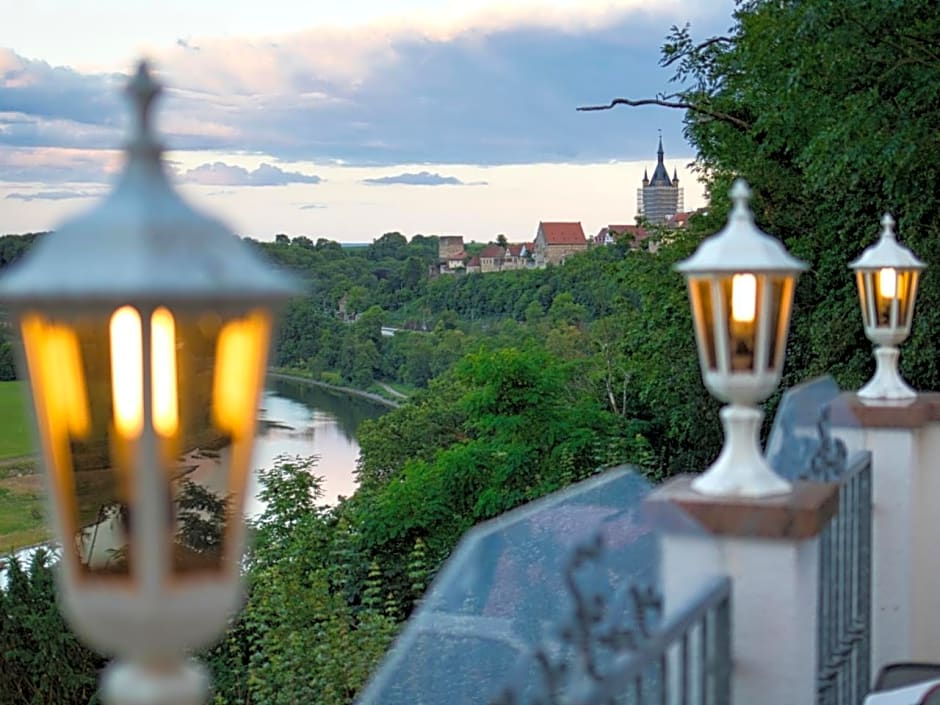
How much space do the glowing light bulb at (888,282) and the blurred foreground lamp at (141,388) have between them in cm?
326

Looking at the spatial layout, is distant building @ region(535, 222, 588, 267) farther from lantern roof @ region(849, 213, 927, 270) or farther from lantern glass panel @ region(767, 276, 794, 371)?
lantern glass panel @ region(767, 276, 794, 371)

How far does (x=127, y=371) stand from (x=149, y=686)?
1.07ft

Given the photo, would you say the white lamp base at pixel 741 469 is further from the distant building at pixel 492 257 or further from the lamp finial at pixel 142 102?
the distant building at pixel 492 257

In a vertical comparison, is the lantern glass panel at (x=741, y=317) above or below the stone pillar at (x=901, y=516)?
above

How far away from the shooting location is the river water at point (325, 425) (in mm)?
32219

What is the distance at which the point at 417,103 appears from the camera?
44.5 metres

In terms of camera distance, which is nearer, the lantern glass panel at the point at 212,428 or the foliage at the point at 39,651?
the lantern glass panel at the point at 212,428

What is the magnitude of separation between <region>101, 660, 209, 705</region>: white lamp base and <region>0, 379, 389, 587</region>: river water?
26.3 m

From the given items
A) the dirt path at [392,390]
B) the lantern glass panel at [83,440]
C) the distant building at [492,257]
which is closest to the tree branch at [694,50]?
the lantern glass panel at [83,440]

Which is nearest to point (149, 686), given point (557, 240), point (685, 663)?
point (685, 663)

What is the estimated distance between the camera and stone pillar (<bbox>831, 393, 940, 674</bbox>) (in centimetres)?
343

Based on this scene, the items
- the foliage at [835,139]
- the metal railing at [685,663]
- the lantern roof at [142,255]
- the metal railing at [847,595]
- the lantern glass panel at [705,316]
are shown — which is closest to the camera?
the lantern roof at [142,255]

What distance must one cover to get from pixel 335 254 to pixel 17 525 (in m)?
20.9

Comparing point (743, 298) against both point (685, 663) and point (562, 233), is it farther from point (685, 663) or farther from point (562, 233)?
point (562, 233)
